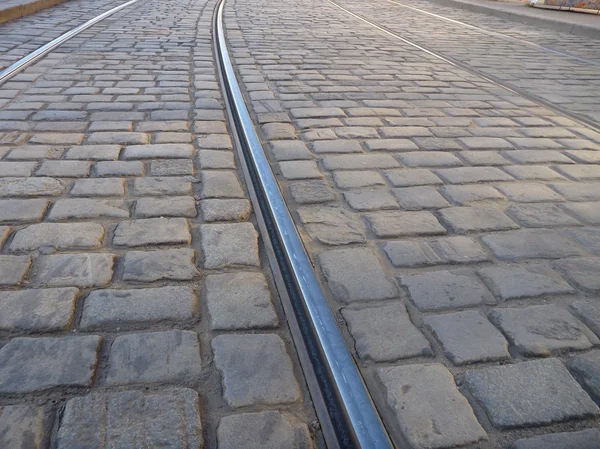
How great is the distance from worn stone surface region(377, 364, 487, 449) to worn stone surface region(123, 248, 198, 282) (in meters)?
0.89

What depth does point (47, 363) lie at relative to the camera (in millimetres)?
1656

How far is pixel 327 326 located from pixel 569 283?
105cm

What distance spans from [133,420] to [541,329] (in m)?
1.37

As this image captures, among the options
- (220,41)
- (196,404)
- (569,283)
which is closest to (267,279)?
(196,404)

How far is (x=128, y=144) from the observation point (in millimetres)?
3492

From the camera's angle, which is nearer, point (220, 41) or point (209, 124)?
point (209, 124)

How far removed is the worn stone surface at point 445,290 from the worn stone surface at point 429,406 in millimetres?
353

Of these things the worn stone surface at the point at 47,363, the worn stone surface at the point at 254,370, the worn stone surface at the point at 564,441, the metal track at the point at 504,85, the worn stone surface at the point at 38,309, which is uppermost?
the worn stone surface at the point at 47,363

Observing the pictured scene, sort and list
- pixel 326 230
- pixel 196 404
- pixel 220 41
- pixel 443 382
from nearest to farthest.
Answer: pixel 196 404
pixel 443 382
pixel 326 230
pixel 220 41

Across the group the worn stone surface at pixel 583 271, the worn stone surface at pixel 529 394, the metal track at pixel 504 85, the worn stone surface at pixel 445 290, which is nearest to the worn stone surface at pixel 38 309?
the worn stone surface at pixel 445 290

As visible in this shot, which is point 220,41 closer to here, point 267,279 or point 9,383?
point 267,279

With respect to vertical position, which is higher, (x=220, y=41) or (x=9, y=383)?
(x=9, y=383)

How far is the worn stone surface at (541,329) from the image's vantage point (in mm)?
1831

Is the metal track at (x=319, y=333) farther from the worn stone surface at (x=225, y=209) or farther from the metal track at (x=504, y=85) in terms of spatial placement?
the metal track at (x=504, y=85)
